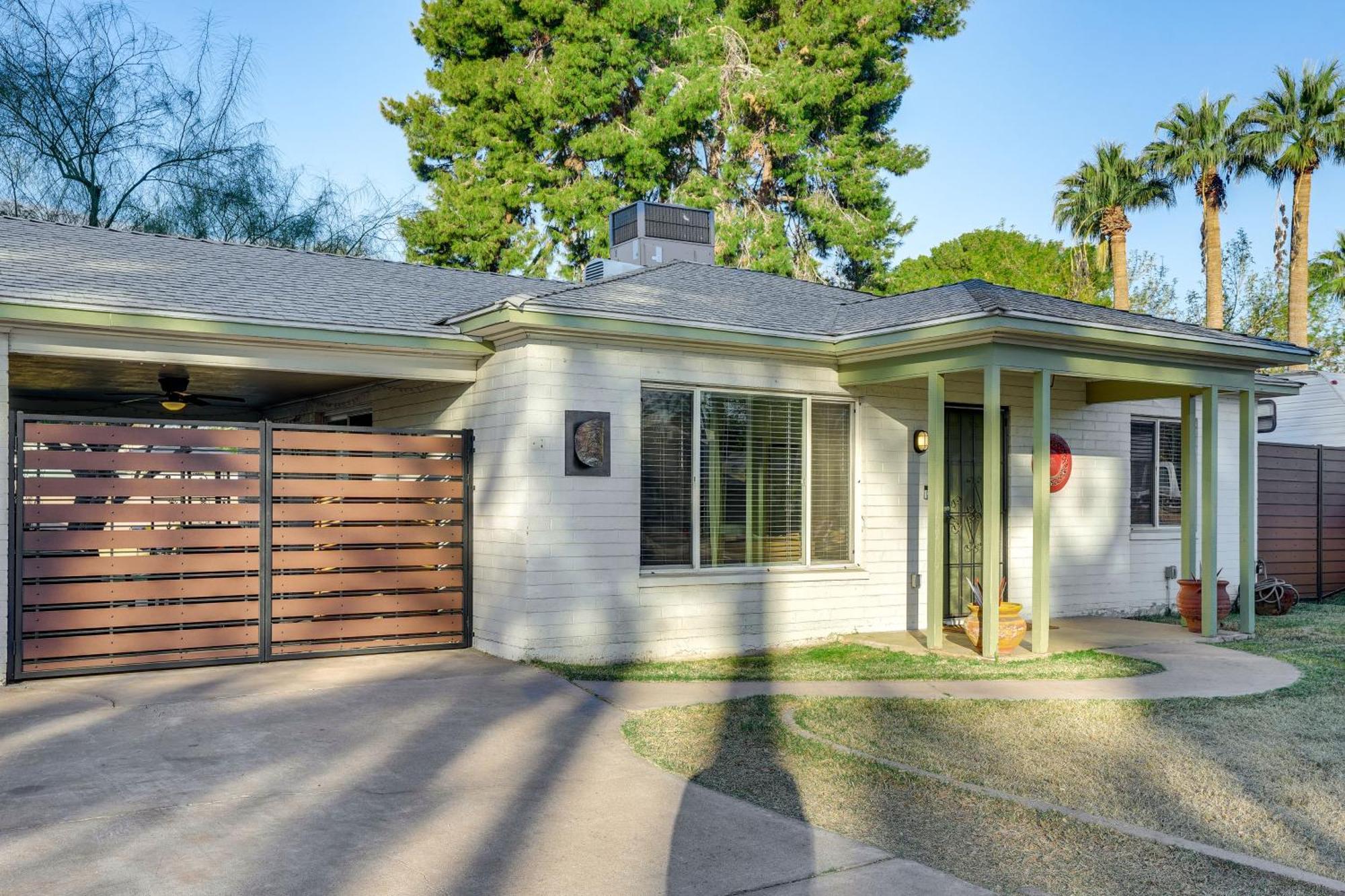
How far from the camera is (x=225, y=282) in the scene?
356 inches

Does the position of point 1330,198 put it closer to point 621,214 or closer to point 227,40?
point 621,214

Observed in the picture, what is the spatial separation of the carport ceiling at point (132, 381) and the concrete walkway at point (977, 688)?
3.70 m

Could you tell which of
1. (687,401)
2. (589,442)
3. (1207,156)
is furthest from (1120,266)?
(589,442)

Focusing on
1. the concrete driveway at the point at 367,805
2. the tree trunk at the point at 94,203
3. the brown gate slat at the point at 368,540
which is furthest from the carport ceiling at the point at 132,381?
the tree trunk at the point at 94,203

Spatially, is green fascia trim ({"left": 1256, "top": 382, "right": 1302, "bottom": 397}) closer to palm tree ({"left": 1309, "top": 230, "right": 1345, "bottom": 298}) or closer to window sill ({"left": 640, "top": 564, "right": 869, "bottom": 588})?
window sill ({"left": 640, "top": 564, "right": 869, "bottom": 588})

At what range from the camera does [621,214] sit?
13.6 metres

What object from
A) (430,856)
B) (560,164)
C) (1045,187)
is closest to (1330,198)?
(1045,187)

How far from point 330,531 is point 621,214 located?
255 inches

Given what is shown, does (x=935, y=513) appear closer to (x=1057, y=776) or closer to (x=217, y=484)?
(x=1057, y=776)

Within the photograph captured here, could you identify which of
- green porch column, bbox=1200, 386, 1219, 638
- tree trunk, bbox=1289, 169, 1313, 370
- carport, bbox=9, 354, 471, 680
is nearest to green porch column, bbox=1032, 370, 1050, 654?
green porch column, bbox=1200, 386, 1219, 638

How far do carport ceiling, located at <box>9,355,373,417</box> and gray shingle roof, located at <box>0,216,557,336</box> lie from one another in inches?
21.1

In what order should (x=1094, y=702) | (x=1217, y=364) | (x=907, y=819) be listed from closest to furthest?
(x=907, y=819), (x=1094, y=702), (x=1217, y=364)

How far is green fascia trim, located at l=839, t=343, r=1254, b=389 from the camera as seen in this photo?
873cm

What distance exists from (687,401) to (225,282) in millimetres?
3823
